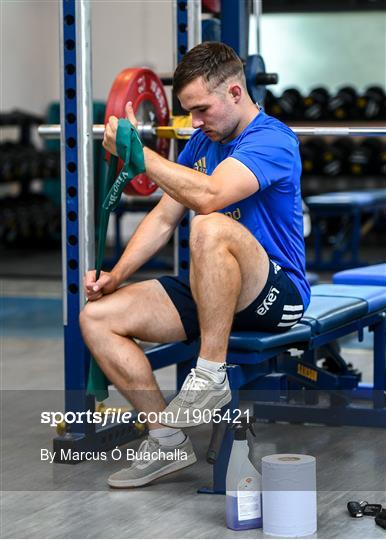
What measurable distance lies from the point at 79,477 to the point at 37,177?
6403 mm

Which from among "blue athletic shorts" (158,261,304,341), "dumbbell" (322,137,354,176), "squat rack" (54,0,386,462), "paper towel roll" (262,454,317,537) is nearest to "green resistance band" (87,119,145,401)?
"squat rack" (54,0,386,462)

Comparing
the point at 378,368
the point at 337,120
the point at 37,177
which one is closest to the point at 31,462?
the point at 378,368

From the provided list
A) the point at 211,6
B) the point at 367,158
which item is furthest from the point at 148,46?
the point at 211,6

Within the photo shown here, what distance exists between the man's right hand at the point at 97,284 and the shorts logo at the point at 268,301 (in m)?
0.44

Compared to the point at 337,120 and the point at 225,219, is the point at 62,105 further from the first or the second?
the point at 337,120

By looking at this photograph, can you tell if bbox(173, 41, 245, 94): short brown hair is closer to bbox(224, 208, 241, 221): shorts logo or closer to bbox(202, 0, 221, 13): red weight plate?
bbox(224, 208, 241, 221): shorts logo

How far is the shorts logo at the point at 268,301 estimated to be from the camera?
9.62 ft

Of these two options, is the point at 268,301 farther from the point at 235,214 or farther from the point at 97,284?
the point at 97,284

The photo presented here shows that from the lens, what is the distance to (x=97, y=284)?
3.05 m

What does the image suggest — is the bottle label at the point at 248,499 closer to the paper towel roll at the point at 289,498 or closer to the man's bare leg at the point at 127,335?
the paper towel roll at the point at 289,498

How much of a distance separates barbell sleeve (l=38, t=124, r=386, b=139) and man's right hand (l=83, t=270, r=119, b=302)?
532 mm

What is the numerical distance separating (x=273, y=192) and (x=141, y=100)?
2.61 ft

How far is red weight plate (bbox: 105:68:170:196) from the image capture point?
343 centimetres

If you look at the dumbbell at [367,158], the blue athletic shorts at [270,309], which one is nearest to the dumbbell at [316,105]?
the dumbbell at [367,158]
